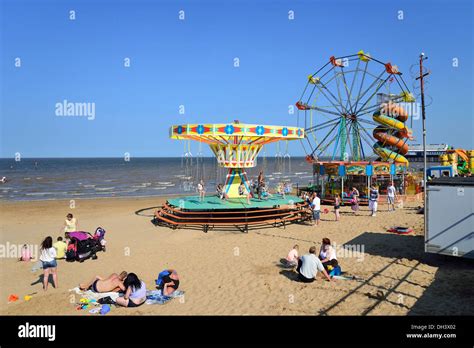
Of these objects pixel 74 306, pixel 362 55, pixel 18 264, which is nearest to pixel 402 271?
pixel 74 306

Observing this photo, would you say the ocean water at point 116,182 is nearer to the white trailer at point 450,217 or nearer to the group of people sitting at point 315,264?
the group of people sitting at point 315,264

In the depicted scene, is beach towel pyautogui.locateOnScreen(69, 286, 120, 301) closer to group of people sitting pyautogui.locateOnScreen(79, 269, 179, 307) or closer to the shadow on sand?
group of people sitting pyautogui.locateOnScreen(79, 269, 179, 307)

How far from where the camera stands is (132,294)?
7.45 m

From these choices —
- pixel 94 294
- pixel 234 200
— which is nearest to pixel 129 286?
pixel 94 294

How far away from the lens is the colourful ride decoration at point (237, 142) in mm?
16875

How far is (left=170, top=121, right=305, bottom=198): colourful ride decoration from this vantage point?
16875mm

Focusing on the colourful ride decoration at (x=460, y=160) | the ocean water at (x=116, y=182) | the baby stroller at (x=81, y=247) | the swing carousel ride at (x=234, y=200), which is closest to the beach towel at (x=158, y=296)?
the baby stroller at (x=81, y=247)

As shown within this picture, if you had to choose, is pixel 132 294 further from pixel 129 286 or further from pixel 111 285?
pixel 111 285

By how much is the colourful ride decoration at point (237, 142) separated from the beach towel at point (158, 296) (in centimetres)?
932

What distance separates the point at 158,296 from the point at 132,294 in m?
0.63

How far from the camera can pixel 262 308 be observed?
23.9ft

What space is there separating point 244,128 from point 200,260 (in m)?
7.07

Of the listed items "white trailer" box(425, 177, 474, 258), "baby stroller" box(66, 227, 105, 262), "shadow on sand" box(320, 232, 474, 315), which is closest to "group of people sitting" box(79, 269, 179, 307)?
"baby stroller" box(66, 227, 105, 262)
